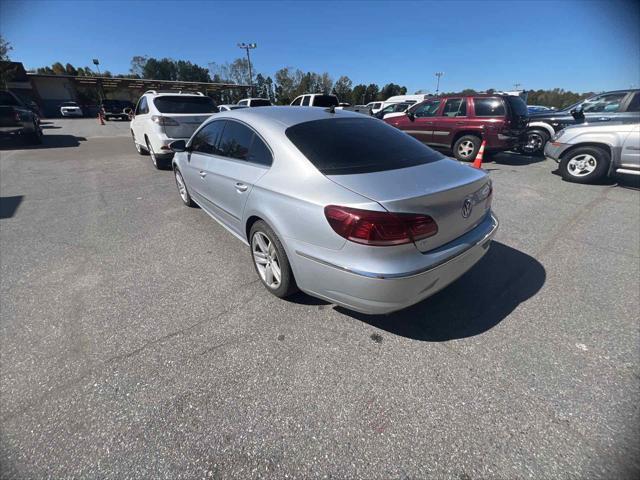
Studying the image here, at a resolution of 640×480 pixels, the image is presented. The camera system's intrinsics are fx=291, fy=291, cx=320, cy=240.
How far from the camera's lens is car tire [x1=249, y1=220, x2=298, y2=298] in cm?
239

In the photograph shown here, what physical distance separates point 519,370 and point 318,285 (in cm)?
149

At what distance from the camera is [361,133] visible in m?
2.70

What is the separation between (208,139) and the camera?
3635 mm

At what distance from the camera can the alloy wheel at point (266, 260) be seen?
2566 mm

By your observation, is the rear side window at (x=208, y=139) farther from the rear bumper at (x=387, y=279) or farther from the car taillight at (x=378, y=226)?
the car taillight at (x=378, y=226)

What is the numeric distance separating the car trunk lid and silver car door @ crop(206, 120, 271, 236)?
94cm

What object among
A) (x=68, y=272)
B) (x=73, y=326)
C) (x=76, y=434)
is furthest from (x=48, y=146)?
(x=76, y=434)

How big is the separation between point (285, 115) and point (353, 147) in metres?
0.88

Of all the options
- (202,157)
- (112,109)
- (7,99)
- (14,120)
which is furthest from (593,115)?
(112,109)

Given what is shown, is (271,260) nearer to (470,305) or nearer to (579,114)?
(470,305)

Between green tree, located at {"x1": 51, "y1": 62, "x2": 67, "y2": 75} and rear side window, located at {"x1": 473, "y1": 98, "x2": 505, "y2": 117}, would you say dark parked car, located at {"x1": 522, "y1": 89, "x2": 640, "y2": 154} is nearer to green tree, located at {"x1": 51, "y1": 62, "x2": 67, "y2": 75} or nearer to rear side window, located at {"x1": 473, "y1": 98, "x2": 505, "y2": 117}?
rear side window, located at {"x1": 473, "y1": 98, "x2": 505, "y2": 117}

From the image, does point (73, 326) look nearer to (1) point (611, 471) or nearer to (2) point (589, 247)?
(1) point (611, 471)

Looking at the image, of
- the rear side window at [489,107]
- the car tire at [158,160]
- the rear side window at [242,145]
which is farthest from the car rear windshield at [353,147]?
the car tire at [158,160]

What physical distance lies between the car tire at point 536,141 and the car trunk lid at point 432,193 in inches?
367
